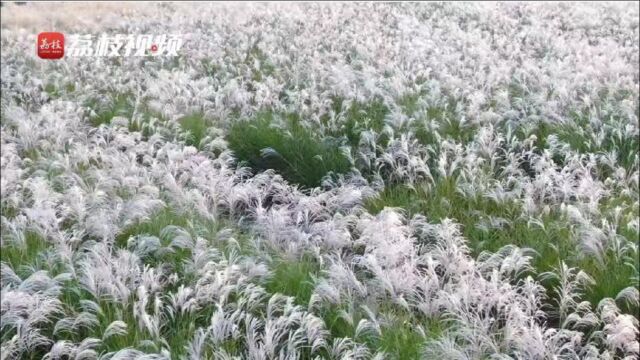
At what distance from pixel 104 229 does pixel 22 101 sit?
4.63 m

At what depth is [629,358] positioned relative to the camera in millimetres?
3566

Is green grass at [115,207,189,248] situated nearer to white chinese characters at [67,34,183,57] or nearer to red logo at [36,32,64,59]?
white chinese characters at [67,34,183,57]

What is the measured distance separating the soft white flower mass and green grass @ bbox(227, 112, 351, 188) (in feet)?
0.10

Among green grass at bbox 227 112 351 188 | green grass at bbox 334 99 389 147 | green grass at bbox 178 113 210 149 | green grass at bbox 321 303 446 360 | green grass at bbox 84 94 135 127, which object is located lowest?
green grass at bbox 84 94 135 127

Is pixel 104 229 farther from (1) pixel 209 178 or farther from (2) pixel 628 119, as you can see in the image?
(2) pixel 628 119

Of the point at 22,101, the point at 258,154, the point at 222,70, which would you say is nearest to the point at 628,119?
the point at 258,154

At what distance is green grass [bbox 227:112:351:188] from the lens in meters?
6.77

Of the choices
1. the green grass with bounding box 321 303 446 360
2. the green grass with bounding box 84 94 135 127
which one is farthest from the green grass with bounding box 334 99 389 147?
the green grass with bounding box 321 303 446 360

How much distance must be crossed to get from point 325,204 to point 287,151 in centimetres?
119

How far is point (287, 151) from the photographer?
718 cm

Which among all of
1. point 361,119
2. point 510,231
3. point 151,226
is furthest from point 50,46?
point 510,231

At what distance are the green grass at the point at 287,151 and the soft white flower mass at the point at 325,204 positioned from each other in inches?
1.2

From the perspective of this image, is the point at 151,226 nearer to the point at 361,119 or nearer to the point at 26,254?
the point at 26,254

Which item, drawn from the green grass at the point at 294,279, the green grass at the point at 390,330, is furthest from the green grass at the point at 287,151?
the green grass at the point at 390,330
